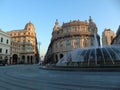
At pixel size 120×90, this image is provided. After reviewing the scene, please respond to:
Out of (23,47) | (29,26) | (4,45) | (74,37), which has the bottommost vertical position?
(4,45)

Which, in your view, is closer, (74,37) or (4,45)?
(4,45)

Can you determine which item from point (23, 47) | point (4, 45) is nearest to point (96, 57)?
point (4, 45)

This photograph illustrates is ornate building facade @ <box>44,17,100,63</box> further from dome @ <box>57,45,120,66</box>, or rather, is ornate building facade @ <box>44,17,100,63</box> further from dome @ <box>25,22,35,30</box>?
dome @ <box>57,45,120,66</box>

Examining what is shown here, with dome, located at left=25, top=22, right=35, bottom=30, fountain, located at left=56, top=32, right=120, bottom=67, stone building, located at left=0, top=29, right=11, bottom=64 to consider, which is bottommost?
fountain, located at left=56, top=32, right=120, bottom=67

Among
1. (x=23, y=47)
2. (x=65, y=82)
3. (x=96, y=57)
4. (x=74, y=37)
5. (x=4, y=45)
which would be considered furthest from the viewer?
(x=23, y=47)

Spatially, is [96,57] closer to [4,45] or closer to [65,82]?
[65,82]

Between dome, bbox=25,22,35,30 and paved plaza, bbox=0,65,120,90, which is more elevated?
dome, bbox=25,22,35,30

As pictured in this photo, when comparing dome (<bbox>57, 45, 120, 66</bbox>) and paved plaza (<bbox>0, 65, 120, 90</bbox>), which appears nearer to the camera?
paved plaza (<bbox>0, 65, 120, 90</bbox>)

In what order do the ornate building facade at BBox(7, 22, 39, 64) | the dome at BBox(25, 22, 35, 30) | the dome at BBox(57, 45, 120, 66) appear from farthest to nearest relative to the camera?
the dome at BBox(25, 22, 35, 30), the ornate building facade at BBox(7, 22, 39, 64), the dome at BBox(57, 45, 120, 66)

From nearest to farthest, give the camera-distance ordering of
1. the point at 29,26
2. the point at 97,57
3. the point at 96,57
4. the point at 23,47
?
1. the point at 96,57
2. the point at 97,57
3. the point at 23,47
4. the point at 29,26

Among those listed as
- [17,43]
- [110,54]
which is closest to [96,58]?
[110,54]

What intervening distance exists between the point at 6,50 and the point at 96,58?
43482mm

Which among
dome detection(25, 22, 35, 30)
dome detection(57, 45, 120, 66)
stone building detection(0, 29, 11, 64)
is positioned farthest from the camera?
dome detection(25, 22, 35, 30)

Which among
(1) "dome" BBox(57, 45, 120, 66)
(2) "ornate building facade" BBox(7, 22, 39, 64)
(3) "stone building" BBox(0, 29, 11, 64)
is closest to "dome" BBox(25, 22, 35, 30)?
(2) "ornate building facade" BBox(7, 22, 39, 64)
